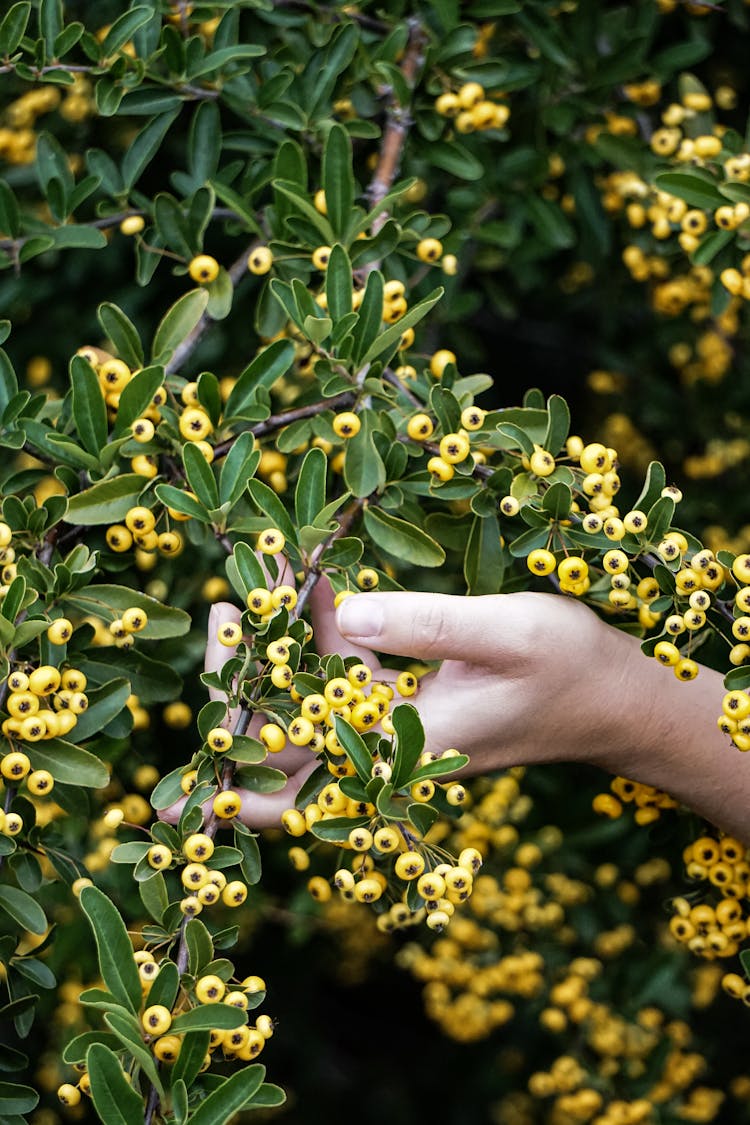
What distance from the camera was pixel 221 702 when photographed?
4.15 ft

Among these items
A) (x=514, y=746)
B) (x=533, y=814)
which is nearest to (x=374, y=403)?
(x=514, y=746)

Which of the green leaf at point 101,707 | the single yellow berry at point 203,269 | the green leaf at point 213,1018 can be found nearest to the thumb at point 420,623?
the green leaf at point 101,707

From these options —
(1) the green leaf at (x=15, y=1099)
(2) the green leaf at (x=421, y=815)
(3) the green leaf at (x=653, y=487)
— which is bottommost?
(1) the green leaf at (x=15, y=1099)

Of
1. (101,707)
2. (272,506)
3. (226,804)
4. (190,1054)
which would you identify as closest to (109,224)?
(272,506)

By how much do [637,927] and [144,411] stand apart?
188cm

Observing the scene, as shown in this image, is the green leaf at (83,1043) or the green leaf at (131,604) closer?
the green leaf at (83,1043)

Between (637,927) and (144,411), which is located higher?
(144,411)

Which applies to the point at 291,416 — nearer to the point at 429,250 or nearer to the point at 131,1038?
the point at 429,250

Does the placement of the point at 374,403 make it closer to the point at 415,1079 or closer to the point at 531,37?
the point at 531,37

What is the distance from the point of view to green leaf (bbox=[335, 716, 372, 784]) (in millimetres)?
1211

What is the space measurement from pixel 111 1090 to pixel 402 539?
0.74 m

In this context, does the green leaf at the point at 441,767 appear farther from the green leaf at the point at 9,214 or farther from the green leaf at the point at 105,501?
the green leaf at the point at 9,214

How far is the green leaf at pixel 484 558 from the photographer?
1.50 m

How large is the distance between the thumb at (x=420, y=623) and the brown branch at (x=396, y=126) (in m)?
0.82
